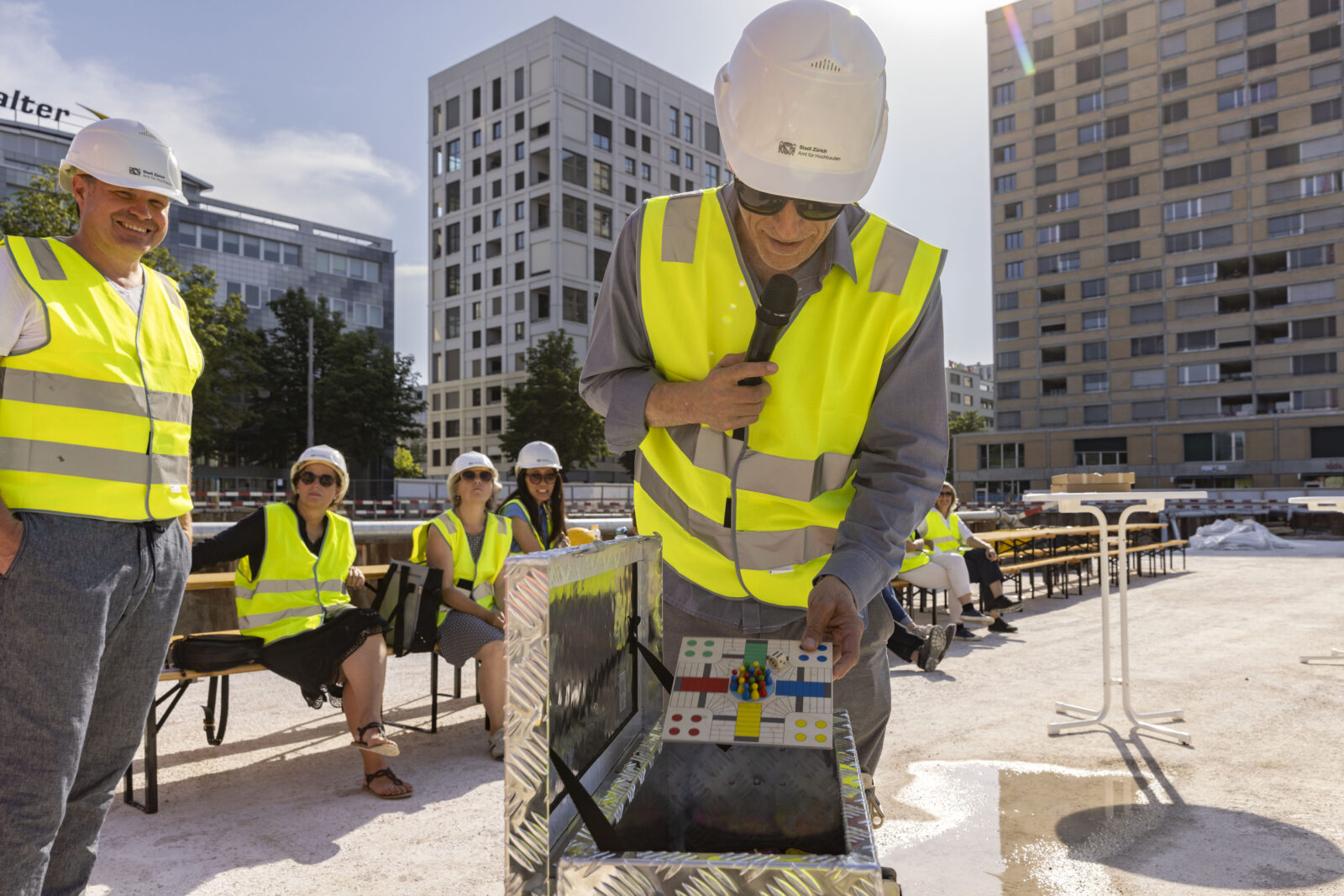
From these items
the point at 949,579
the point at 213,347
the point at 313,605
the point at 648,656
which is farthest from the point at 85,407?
the point at 213,347

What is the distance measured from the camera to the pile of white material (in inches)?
916

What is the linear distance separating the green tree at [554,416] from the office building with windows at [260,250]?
21548 millimetres

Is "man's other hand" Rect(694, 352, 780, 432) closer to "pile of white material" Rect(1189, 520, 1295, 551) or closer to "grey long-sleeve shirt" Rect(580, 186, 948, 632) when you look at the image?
"grey long-sleeve shirt" Rect(580, 186, 948, 632)

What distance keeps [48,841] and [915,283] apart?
8.15 feet

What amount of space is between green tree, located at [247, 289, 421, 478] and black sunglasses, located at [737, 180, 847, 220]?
39.0 metres

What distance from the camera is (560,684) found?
1.22m

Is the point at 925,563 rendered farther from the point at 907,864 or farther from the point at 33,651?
the point at 33,651

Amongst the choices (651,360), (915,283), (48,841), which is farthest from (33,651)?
(915,283)

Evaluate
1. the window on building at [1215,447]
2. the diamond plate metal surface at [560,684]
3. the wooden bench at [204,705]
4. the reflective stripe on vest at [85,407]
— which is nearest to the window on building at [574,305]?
the window on building at [1215,447]

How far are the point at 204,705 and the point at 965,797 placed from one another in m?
4.58

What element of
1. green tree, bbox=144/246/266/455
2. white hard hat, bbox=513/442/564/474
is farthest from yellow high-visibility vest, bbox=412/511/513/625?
green tree, bbox=144/246/266/455

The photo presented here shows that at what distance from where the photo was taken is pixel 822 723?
1405 millimetres

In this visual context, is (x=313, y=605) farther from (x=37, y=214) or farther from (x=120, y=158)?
(x=37, y=214)

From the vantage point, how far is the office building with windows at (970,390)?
11715cm
